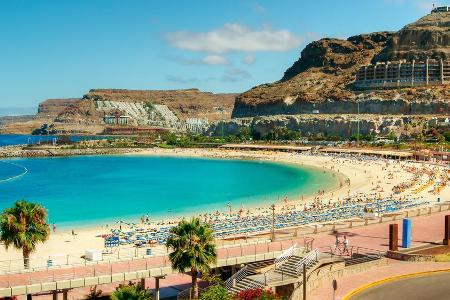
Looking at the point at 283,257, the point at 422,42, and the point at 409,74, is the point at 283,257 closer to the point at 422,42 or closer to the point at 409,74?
the point at 409,74

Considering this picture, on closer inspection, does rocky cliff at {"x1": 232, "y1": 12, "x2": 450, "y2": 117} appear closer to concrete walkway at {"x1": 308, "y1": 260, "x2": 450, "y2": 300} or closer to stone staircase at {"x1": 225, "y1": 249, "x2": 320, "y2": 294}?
concrete walkway at {"x1": 308, "y1": 260, "x2": 450, "y2": 300}

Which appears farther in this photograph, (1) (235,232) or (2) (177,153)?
(2) (177,153)

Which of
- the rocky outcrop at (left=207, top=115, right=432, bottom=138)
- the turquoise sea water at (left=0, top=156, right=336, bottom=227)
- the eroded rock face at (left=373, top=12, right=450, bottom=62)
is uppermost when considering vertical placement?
the eroded rock face at (left=373, top=12, right=450, bottom=62)

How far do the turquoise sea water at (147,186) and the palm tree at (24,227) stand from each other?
22.3m

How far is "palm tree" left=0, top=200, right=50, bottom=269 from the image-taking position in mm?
21984

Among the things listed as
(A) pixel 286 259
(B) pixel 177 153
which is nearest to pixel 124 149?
(B) pixel 177 153

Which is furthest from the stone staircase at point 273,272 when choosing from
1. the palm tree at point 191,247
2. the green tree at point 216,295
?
the green tree at point 216,295

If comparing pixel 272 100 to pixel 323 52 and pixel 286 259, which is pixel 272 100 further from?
pixel 286 259

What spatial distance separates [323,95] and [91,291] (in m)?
121

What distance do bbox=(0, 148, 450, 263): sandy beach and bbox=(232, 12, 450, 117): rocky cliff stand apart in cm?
2740

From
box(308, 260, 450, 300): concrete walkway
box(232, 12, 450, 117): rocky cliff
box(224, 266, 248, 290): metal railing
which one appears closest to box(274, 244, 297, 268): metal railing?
box(224, 266, 248, 290): metal railing

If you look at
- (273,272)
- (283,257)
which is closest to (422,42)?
(283,257)

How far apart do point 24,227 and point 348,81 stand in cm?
13078

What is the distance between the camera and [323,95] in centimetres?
13862
